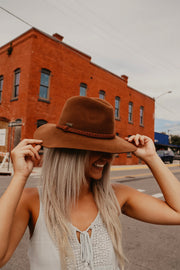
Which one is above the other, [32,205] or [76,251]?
[32,205]

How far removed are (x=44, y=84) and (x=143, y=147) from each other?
589 inches

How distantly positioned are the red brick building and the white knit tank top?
1231 centimetres

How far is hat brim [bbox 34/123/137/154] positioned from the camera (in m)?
1.20

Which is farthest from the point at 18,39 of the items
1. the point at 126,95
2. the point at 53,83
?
the point at 126,95

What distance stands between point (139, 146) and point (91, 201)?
1.87 ft

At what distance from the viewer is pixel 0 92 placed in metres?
17.2

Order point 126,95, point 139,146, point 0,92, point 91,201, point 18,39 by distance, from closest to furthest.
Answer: point 91,201
point 139,146
point 18,39
point 0,92
point 126,95

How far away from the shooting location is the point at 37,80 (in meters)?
15.1

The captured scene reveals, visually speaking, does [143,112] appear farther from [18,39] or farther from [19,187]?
[19,187]

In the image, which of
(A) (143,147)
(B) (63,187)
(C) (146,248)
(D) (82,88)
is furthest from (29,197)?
(D) (82,88)

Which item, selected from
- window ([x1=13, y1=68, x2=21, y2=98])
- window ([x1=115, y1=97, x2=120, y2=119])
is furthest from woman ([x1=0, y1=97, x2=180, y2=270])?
window ([x1=115, y1=97, x2=120, y2=119])

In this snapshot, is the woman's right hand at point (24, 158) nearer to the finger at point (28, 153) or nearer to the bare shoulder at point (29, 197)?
the finger at point (28, 153)

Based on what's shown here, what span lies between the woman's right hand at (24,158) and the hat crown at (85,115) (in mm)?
215

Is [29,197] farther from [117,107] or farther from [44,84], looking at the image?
[117,107]
